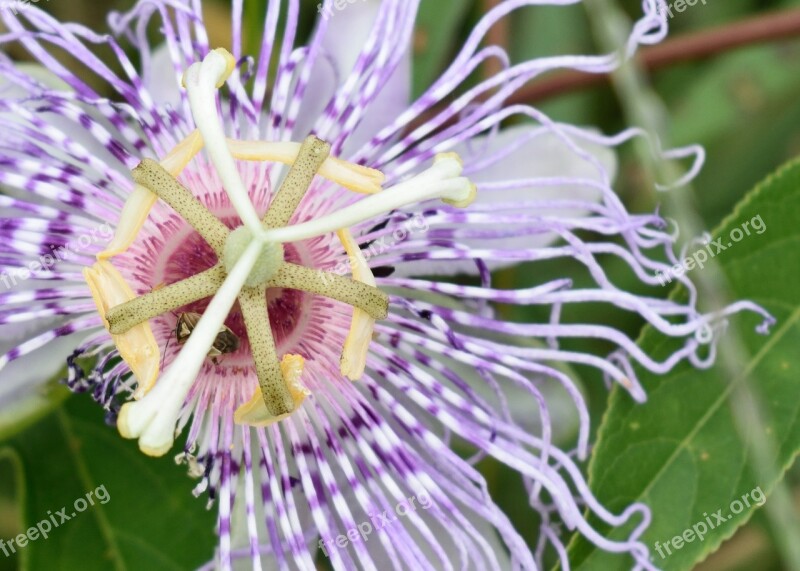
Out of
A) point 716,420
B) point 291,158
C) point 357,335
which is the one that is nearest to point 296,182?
point 291,158

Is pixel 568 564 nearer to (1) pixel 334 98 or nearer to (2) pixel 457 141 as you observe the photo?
(2) pixel 457 141

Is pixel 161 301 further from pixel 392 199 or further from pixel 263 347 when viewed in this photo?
pixel 392 199

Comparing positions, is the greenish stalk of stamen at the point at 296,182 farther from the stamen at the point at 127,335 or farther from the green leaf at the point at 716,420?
the green leaf at the point at 716,420

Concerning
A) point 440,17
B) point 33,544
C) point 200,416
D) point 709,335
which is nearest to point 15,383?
point 200,416

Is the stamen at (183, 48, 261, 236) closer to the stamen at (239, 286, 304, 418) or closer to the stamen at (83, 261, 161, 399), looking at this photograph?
the stamen at (239, 286, 304, 418)

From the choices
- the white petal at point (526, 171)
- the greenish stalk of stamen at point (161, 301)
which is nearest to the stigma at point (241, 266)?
the greenish stalk of stamen at point (161, 301)

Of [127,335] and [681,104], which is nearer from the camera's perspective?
[127,335]
